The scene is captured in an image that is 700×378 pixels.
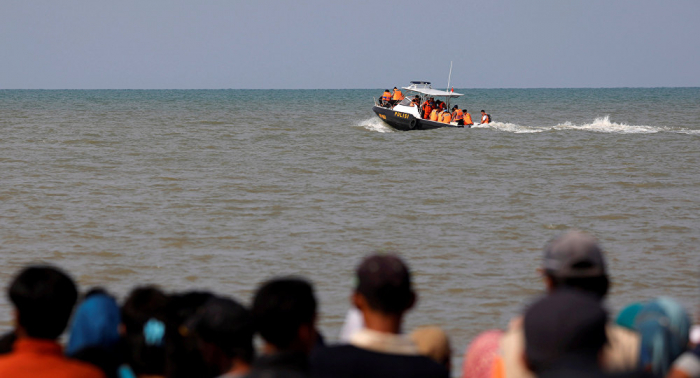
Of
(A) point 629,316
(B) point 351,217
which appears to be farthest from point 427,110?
(A) point 629,316

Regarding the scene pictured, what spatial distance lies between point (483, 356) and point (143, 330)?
1.45 metres

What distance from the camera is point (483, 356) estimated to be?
3381mm

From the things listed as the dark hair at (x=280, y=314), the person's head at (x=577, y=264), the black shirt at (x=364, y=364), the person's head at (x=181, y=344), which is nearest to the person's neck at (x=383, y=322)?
the black shirt at (x=364, y=364)

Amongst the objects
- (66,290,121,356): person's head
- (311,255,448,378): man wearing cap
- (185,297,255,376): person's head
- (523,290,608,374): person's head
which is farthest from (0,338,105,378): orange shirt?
(523,290,608,374): person's head

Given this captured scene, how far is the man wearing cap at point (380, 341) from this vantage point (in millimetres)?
2715

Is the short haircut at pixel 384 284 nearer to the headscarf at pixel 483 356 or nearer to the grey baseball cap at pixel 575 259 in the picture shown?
the grey baseball cap at pixel 575 259

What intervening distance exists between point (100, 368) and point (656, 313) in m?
2.10

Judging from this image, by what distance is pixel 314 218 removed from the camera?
495 inches

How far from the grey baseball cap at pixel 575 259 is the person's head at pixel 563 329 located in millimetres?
521

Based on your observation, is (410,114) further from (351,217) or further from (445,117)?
(351,217)

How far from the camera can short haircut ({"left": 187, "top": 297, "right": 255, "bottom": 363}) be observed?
281cm

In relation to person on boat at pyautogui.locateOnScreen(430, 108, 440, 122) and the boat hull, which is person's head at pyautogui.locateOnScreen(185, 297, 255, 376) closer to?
the boat hull

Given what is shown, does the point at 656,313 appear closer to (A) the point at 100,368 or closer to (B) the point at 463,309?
(A) the point at 100,368

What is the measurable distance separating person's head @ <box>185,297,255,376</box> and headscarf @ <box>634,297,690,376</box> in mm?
1388
